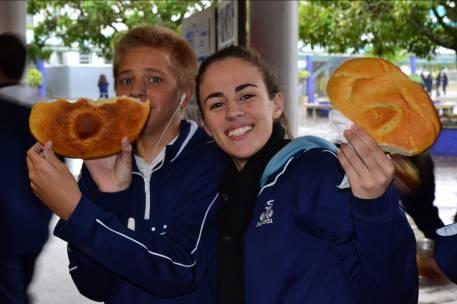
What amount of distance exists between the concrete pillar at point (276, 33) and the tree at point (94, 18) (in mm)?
11058

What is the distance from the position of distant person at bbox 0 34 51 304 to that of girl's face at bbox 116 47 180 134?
1200 mm

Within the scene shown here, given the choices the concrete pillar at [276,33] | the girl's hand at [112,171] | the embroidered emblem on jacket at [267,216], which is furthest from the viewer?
the concrete pillar at [276,33]

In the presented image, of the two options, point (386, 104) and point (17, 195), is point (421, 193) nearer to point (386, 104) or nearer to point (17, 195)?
point (17, 195)

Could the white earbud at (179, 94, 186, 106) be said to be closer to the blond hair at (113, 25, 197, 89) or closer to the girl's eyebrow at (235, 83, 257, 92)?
the blond hair at (113, 25, 197, 89)

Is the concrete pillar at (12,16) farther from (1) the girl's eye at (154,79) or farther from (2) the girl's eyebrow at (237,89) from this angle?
(2) the girl's eyebrow at (237,89)

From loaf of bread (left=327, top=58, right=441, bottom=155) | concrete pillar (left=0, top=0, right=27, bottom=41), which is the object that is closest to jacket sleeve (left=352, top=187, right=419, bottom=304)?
loaf of bread (left=327, top=58, right=441, bottom=155)

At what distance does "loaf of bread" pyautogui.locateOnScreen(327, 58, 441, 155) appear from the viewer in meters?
1.77

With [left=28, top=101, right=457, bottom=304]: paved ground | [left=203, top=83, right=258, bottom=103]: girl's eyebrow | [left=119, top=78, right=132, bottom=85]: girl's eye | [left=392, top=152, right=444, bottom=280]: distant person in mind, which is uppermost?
[left=119, top=78, right=132, bottom=85]: girl's eye

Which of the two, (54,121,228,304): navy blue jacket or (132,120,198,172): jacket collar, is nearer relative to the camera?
(54,121,228,304): navy blue jacket

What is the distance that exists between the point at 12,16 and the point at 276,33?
554cm

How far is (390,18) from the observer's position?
17.9 metres

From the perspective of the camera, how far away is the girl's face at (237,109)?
2086 millimetres

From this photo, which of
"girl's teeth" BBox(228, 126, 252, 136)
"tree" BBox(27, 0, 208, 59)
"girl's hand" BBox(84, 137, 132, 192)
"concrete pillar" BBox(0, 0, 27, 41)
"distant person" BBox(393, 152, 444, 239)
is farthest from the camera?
"tree" BBox(27, 0, 208, 59)

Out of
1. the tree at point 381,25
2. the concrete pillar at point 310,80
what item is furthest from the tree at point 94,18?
the concrete pillar at point 310,80
